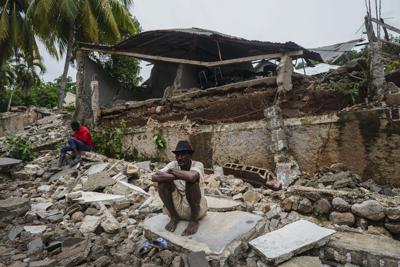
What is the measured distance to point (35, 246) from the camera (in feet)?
12.4

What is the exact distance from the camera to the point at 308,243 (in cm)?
327

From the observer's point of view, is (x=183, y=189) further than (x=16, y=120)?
No

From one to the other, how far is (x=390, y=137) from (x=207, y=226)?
3487 mm

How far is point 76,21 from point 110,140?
27.4 feet

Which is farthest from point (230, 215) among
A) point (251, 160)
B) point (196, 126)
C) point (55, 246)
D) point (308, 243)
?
point (196, 126)

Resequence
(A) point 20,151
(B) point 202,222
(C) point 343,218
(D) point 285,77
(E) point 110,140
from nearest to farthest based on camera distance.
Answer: (B) point 202,222
(C) point 343,218
(D) point 285,77
(A) point 20,151
(E) point 110,140

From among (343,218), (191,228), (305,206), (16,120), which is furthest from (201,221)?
(16,120)

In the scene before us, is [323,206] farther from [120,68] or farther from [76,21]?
[76,21]

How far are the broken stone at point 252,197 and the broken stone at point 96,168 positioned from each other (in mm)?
3331

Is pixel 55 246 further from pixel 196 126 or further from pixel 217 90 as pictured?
pixel 217 90

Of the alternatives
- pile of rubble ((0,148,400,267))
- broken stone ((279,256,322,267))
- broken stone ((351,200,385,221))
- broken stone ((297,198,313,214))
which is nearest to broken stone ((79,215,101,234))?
pile of rubble ((0,148,400,267))

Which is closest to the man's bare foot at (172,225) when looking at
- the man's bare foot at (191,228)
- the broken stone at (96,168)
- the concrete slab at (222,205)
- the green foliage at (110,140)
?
the man's bare foot at (191,228)

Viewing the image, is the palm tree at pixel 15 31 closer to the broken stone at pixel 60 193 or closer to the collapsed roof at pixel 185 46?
the collapsed roof at pixel 185 46

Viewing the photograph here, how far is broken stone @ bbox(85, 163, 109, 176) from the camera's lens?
652 cm
